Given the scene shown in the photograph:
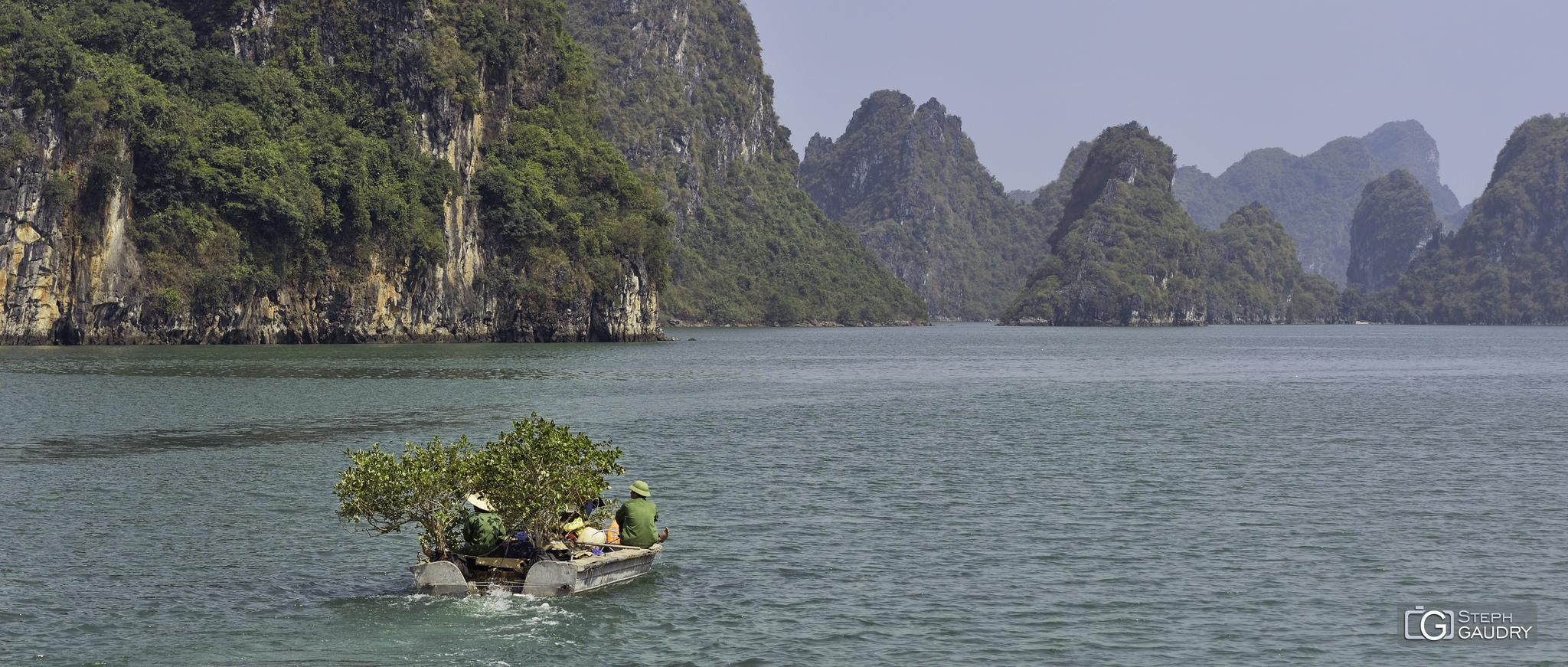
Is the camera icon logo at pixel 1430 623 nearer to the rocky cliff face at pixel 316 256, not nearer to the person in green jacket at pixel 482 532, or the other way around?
the person in green jacket at pixel 482 532

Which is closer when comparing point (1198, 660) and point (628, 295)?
point (1198, 660)

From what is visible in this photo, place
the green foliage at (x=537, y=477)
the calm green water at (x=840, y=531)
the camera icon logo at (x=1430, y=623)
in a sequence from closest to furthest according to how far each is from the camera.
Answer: the calm green water at (x=840, y=531) → the camera icon logo at (x=1430, y=623) → the green foliage at (x=537, y=477)

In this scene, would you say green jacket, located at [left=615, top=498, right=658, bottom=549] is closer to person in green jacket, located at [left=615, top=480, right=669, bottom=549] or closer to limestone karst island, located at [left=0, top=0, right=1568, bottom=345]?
person in green jacket, located at [left=615, top=480, right=669, bottom=549]

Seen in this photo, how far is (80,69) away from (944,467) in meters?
75.1

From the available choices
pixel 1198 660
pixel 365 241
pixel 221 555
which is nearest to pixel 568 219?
pixel 365 241

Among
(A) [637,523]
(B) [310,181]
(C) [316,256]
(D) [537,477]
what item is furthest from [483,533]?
(C) [316,256]

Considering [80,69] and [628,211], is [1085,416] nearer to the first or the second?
[80,69]

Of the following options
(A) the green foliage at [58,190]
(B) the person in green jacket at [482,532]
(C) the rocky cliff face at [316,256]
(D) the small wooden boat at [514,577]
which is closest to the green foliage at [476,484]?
(B) the person in green jacket at [482,532]

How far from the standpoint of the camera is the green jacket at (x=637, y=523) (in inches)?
754

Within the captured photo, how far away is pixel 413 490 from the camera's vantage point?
18.1 m

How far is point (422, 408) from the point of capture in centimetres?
4544

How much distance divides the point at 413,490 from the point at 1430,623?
47.7 feet

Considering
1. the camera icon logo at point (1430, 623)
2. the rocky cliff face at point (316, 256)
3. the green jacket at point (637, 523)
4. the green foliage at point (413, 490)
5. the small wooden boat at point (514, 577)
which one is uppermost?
the rocky cliff face at point (316, 256)

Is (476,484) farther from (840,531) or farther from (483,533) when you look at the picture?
(840,531)
